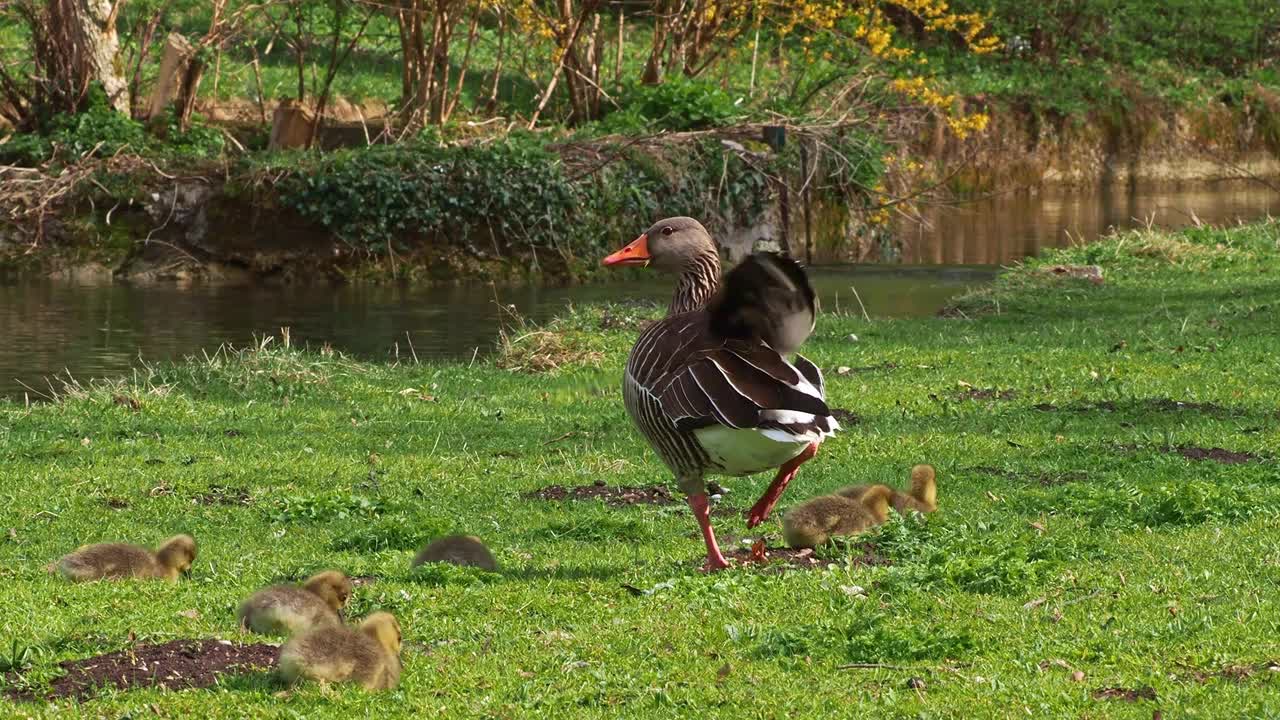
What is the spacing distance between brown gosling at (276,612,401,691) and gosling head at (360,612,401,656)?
10 cm

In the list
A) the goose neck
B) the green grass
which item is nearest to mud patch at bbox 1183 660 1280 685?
the green grass

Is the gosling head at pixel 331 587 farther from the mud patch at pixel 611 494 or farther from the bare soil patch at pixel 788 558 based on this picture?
the mud patch at pixel 611 494

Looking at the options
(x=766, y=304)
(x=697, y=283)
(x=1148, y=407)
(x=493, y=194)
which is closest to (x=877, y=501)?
(x=697, y=283)

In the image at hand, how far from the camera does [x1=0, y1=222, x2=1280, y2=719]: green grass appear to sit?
6.06m

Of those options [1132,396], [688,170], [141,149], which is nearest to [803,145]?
[688,170]

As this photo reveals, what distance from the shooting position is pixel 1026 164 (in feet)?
141

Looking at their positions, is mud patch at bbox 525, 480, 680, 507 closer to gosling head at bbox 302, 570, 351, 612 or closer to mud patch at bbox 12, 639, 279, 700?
gosling head at bbox 302, 570, 351, 612

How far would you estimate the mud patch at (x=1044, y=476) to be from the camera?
33.3ft

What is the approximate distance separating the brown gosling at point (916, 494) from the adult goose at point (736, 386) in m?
0.98

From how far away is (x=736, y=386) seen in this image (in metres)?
7.32

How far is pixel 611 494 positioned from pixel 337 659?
4.51m

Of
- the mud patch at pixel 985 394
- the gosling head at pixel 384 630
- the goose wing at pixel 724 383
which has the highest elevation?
the goose wing at pixel 724 383

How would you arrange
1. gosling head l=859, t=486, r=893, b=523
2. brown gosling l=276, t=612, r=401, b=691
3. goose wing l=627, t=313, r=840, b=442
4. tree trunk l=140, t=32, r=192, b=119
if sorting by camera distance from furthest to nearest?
1. tree trunk l=140, t=32, r=192, b=119
2. gosling head l=859, t=486, r=893, b=523
3. goose wing l=627, t=313, r=840, b=442
4. brown gosling l=276, t=612, r=401, b=691

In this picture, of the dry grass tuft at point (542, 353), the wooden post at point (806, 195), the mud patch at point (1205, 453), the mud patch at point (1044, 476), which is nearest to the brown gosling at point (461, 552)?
the mud patch at point (1044, 476)
